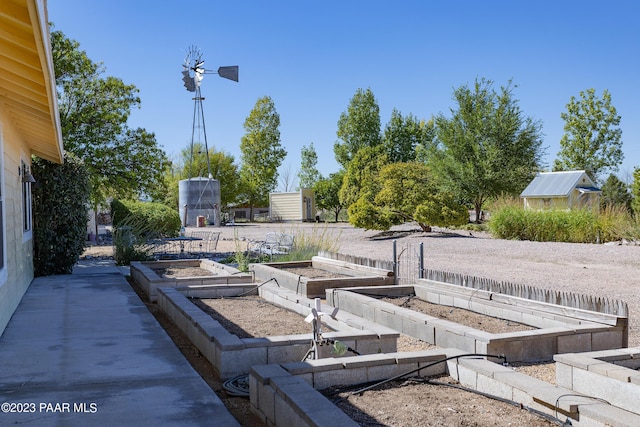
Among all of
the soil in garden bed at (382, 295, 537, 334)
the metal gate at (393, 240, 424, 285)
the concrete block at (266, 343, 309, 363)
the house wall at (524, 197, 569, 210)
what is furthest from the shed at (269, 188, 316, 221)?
the concrete block at (266, 343, 309, 363)

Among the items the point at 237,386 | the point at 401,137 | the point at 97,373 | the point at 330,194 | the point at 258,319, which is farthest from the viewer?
the point at 401,137

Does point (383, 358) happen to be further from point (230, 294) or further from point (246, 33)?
point (246, 33)

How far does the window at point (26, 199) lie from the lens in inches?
373

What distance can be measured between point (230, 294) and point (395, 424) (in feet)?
17.5

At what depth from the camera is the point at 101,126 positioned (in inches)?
640

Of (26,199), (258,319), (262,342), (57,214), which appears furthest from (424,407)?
(57,214)

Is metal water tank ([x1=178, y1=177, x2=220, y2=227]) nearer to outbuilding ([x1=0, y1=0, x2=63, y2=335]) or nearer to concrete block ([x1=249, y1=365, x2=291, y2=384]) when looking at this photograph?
outbuilding ([x1=0, y1=0, x2=63, y2=335])

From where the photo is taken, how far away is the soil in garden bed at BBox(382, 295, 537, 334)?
610 centimetres

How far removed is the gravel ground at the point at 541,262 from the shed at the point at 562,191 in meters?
8.71

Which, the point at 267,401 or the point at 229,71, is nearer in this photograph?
the point at 267,401

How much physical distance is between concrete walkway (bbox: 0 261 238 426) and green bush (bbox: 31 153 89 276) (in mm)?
3895

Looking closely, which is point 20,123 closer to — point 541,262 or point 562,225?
point 541,262

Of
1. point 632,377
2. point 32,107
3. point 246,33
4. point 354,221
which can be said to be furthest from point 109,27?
point 632,377

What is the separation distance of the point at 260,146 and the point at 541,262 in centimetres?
3776
